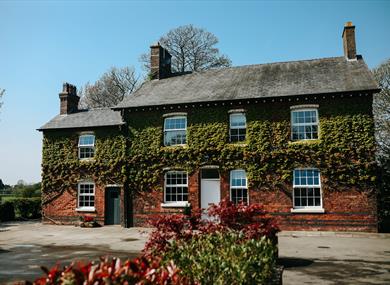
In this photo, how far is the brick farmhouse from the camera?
16.9 m

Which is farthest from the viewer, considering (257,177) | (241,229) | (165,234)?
(257,177)

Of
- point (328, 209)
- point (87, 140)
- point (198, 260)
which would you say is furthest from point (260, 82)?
point (198, 260)

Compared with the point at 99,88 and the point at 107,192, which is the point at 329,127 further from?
the point at 99,88

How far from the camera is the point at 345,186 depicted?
16.8m

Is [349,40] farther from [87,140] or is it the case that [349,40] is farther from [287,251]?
Result: [87,140]

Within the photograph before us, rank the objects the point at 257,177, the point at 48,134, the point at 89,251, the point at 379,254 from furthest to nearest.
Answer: the point at 48,134, the point at 257,177, the point at 89,251, the point at 379,254

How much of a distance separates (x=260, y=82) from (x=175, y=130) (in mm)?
5821

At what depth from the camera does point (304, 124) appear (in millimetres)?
17797

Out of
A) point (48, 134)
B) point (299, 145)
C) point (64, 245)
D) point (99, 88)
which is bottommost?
point (64, 245)

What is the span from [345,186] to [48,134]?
62.0 feet

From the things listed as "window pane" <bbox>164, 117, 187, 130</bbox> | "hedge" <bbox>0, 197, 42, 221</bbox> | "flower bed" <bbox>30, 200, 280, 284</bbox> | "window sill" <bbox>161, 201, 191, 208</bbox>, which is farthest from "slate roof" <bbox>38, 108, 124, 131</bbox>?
"flower bed" <bbox>30, 200, 280, 284</bbox>

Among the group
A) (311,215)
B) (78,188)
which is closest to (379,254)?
(311,215)

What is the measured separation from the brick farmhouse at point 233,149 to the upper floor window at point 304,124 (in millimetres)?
53

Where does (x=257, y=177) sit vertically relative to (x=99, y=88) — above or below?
below
